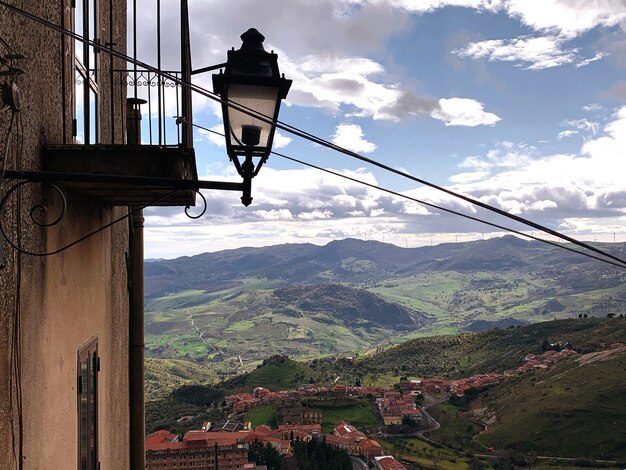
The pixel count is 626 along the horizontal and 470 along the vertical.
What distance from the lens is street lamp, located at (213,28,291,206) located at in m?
3.00

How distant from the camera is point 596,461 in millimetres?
66062

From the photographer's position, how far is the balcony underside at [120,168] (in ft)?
9.62

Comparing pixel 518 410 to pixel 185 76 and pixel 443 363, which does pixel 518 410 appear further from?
pixel 185 76

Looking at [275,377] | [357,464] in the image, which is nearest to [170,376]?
[275,377]

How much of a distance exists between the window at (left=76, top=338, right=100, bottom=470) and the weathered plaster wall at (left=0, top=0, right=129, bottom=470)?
0.42 ft

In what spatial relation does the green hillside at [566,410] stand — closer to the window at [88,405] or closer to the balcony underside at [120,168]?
the window at [88,405]

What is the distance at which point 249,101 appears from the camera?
3025 mm

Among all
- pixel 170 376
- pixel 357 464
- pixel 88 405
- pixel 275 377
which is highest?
pixel 88 405

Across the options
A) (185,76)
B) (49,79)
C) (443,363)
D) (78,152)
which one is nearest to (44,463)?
(78,152)

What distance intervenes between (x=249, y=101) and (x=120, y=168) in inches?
40.0

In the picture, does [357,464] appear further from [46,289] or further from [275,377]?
[46,289]

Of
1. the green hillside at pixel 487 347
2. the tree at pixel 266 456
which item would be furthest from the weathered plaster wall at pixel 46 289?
the green hillside at pixel 487 347

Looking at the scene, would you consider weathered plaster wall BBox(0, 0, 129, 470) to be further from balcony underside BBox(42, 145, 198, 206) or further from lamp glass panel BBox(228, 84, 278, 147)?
lamp glass panel BBox(228, 84, 278, 147)

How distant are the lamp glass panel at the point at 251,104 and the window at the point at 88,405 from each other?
2137 millimetres
